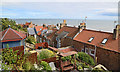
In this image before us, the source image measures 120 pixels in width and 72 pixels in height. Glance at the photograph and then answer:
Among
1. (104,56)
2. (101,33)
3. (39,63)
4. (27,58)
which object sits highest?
(101,33)

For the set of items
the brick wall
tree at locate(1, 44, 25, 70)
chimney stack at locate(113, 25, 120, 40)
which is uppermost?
chimney stack at locate(113, 25, 120, 40)

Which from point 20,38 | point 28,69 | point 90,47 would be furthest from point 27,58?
point 90,47

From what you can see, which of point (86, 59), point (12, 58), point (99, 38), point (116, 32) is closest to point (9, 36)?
point (12, 58)

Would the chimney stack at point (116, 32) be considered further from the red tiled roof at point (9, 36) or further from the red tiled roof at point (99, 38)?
the red tiled roof at point (9, 36)

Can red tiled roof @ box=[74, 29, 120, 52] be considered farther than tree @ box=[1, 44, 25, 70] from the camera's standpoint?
Yes

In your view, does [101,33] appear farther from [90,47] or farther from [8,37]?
[8,37]

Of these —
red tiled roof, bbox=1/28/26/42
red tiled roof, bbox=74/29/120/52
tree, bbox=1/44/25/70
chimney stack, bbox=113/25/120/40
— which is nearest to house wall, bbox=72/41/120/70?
red tiled roof, bbox=74/29/120/52

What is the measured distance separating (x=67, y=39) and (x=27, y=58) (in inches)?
517

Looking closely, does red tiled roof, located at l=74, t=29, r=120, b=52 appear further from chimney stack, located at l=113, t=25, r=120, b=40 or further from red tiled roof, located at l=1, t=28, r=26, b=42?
red tiled roof, located at l=1, t=28, r=26, b=42

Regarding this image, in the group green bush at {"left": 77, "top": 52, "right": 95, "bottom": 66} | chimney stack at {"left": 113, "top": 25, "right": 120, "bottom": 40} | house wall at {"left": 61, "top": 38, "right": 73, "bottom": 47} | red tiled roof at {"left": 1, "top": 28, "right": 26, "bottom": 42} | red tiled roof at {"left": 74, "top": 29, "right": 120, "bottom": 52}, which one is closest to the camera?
red tiled roof at {"left": 1, "top": 28, "right": 26, "bottom": 42}

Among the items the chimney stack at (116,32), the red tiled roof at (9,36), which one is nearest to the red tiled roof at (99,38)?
the chimney stack at (116,32)

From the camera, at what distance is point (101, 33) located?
16.8 meters

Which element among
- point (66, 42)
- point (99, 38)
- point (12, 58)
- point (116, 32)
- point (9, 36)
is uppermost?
point (9, 36)

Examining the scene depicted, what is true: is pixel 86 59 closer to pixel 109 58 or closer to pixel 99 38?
pixel 109 58
